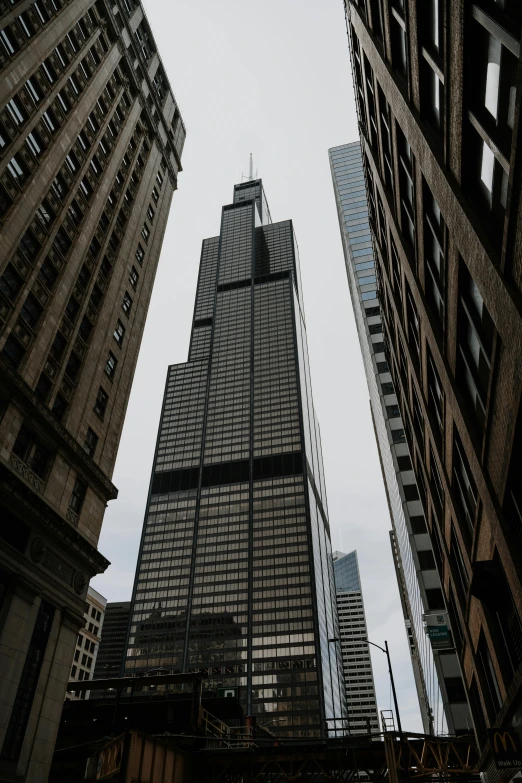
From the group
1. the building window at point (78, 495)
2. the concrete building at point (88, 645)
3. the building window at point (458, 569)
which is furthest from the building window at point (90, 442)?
the concrete building at point (88, 645)

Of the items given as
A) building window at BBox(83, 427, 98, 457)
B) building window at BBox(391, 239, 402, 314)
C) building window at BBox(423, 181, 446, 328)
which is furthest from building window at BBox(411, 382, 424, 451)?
building window at BBox(83, 427, 98, 457)

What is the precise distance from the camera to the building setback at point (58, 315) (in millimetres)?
24266

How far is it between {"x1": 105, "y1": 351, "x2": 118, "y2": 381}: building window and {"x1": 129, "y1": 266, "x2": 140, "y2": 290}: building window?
29.0ft

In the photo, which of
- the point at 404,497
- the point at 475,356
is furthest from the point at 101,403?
the point at 404,497

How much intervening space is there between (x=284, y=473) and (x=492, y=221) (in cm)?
18376

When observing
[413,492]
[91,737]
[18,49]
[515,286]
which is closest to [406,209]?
[515,286]

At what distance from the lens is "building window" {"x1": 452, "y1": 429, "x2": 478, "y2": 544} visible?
17.2 metres

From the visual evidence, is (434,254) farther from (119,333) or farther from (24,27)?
(24,27)

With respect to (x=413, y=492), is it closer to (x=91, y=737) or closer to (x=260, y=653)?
(x=91, y=737)

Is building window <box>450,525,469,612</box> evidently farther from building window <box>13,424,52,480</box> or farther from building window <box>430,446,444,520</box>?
building window <box>13,424,52,480</box>

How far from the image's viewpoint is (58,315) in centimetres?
3331

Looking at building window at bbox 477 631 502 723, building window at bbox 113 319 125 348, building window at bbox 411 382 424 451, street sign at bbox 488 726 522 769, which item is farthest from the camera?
building window at bbox 113 319 125 348

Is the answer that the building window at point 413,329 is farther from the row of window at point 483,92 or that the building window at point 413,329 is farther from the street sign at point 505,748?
the street sign at point 505,748

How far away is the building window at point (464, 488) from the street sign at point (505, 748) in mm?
5773
